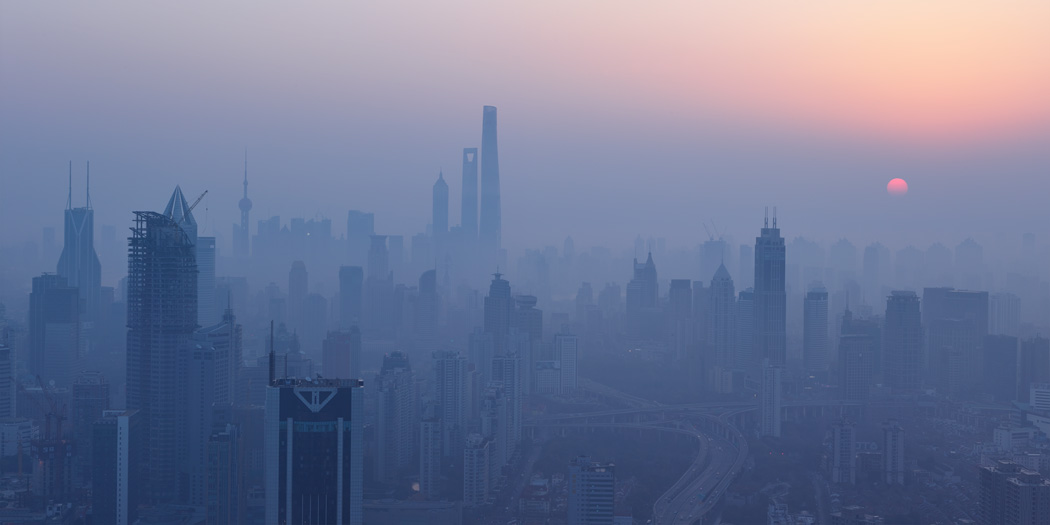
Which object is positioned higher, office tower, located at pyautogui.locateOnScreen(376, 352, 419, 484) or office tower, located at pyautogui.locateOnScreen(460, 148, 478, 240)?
office tower, located at pyautogui.locateOnScreen(460, 148, 478, 240)

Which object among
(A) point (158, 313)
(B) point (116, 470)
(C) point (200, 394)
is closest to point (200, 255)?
(A) point (158, 313)

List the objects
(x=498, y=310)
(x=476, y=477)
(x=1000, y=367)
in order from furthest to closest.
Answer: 1. (x=498, y=310)
2. (x=1000, y=367)
3. (x=476, y=477)

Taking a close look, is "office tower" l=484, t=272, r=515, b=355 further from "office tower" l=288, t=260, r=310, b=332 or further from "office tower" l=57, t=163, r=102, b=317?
"office tower" l=57, t=163, r=102, b=317

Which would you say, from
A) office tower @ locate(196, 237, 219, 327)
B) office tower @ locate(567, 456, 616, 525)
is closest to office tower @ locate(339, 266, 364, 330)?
office tower @ locate(196, 237, 219, 327)

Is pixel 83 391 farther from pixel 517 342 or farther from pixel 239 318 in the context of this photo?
pixel 517 342

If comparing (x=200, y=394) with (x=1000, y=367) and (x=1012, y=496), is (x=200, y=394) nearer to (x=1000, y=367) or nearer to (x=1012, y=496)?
(x=1012, y=496)

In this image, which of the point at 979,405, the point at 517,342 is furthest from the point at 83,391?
the point at 979,405
